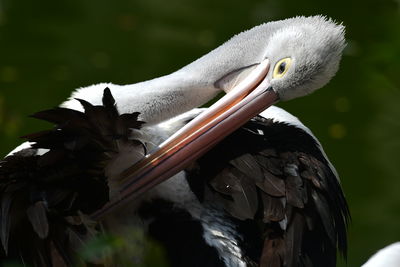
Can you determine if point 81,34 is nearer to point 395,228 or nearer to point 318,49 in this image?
point 395,228

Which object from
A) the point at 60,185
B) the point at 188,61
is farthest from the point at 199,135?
the point at 188,61

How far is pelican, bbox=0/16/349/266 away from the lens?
2920 millimetres

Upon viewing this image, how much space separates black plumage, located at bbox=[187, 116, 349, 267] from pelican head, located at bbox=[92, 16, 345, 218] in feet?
0.32

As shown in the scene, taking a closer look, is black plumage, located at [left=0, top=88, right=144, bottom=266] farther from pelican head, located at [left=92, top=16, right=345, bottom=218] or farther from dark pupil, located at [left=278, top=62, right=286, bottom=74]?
dark pupil, located at [left=278, top=62, right=286, bottom=74]

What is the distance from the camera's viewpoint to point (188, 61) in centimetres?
685

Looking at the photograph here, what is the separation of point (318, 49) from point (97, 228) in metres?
1.09

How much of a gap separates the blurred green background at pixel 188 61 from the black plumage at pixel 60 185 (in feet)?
7.22

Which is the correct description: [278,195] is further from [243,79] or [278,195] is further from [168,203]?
[243,79]

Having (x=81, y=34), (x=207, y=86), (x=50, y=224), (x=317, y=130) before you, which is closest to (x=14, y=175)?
(x=50, y=224)

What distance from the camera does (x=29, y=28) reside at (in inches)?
293

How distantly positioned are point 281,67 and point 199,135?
1.51 ft

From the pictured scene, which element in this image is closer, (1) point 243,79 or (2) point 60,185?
(2) point 60,185

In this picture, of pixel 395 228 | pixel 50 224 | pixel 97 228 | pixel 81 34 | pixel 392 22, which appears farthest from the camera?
pixel 81 34

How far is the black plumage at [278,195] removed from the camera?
3053 millimetres
